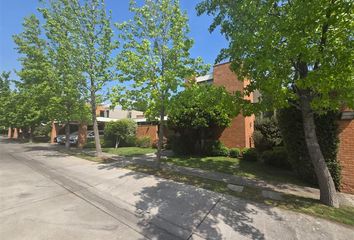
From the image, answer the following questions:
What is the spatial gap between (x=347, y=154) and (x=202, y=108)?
225 inches

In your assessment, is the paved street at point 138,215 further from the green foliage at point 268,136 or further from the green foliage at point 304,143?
the green foliage at point 268,136

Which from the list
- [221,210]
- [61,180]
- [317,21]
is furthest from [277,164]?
[61,180]

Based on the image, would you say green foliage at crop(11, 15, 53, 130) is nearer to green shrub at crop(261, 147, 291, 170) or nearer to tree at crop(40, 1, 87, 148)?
tree at crop(40, 1, 87, 148)

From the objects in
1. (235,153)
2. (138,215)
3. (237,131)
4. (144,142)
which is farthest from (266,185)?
(144,142)

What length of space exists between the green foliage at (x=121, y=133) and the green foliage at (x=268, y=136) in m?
12.5

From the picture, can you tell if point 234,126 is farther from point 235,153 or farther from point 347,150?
point 347,150

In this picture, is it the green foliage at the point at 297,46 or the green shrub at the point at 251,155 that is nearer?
the green foliage at the point at 297,46

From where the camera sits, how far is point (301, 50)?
5.25m

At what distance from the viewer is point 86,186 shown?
8.40 metres

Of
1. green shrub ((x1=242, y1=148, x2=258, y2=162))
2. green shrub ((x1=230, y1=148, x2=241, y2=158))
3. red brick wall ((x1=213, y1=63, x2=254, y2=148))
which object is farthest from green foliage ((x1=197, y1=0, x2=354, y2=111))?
red brick wall ((x1=213, y1=63, x2=254, y2=148))

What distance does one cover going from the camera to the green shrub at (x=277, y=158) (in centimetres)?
1136

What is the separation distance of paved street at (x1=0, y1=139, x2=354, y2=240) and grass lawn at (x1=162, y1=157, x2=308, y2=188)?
343 cm

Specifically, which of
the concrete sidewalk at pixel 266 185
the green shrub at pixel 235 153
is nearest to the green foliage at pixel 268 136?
the green shrub at pixel 235 153

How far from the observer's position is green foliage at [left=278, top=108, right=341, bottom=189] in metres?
7.86
